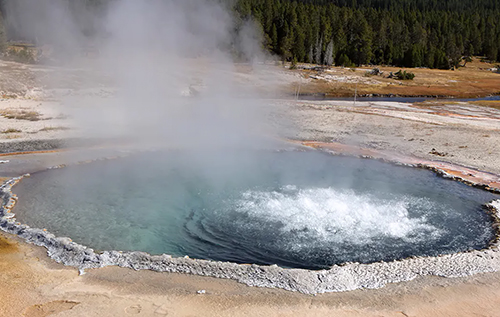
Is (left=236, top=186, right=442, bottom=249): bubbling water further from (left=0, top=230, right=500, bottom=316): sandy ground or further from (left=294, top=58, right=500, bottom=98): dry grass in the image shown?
(left=294, top=58, right=500, bottom=98): dry grass

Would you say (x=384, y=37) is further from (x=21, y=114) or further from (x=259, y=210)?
(x=259, y=210)

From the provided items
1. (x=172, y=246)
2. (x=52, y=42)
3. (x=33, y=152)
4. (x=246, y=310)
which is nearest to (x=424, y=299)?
(x=246, y=310)

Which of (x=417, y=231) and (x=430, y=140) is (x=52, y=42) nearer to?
(x=417, y=231)

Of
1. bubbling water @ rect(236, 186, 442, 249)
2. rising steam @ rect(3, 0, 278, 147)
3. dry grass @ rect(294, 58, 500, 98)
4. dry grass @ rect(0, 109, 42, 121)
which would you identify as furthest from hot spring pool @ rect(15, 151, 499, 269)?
dry grass @ rect(294, 58, 500, 98)

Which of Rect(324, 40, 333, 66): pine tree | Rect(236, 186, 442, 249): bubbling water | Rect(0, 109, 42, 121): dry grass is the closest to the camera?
Rect(236, 186, 442, 249): bubbling water

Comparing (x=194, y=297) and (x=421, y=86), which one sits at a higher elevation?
(x=421, y=86)

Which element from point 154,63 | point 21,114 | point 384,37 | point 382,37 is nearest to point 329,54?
point 382,37
